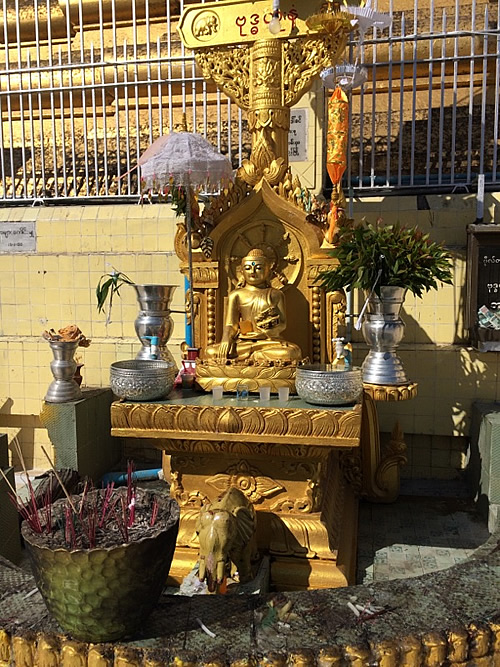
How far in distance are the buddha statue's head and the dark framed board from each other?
2102 mm

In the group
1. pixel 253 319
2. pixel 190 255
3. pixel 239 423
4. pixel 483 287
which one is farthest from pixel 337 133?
pixel 239 423

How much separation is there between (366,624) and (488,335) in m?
3.64

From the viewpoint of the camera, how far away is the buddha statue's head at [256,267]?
4.66 m

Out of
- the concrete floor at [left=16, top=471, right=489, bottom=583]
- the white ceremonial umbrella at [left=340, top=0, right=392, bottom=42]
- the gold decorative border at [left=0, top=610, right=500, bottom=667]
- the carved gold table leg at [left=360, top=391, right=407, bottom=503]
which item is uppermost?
the white ceremonial umbrella at [left=340, top=0, right=392, bottom=42]

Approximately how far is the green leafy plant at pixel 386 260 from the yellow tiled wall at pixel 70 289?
2403mm

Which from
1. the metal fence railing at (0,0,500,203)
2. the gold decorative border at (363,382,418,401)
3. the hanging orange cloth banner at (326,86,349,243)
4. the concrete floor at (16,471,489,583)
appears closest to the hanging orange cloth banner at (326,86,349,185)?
the hanging orange cloth banner at (326,86,349,243)

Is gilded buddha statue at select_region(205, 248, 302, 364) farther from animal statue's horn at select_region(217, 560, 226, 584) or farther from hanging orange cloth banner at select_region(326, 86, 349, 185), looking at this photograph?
animal statue's horn at select_region(217, 560, 226, 584)

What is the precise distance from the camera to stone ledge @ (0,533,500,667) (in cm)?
237

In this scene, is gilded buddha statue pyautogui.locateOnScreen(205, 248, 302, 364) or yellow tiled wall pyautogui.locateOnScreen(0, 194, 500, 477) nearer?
gilded buddha statue pyautogui.locateOnScreen(205, 248, 302, 364)

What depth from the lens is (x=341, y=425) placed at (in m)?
3.71

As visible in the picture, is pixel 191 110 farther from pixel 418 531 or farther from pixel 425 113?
pixel 418 531

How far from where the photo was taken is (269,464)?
13.6 ft

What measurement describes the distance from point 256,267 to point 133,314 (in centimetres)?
223

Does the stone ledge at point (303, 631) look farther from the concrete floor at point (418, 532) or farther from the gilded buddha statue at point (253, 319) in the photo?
the gilded buddha statue at point (253, 319)
